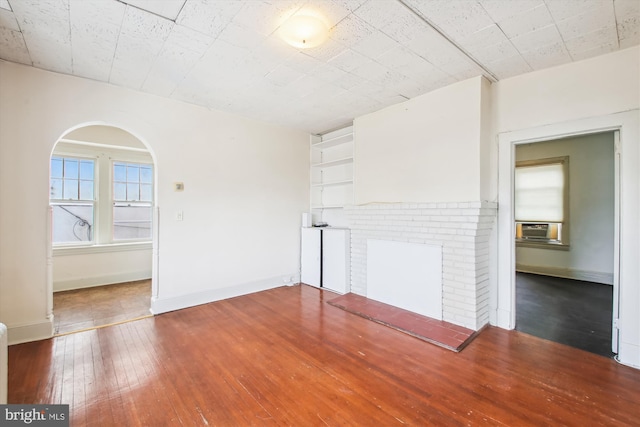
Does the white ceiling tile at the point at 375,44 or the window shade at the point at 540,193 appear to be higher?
the white ceiling tile at the point at 375,44

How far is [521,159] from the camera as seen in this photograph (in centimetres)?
578

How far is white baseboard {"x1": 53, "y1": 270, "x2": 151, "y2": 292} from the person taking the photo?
4447 millimetres

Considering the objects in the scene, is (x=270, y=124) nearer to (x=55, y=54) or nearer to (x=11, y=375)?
(x=55, y=54)

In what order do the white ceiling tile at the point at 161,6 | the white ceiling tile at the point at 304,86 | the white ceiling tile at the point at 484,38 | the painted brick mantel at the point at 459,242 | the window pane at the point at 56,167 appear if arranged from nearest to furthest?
the white ceiling tile at the point at 161,6 < the white ceiling tile at the point at 484,38 < the painted brick mantel at the point at 459,242 < the white ceiling tile at the point at 304,86 < the window pane at the point at 56,167

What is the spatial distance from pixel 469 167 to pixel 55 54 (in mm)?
4116

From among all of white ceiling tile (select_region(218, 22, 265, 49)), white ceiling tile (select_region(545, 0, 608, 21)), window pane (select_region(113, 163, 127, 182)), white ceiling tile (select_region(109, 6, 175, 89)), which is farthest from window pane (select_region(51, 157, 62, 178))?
white ceiling tile (select_region(545, 0, 608, 21))

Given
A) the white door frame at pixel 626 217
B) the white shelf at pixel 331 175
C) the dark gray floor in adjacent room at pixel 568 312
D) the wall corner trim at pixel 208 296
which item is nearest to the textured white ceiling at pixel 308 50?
the white door frame at pixel 626 217

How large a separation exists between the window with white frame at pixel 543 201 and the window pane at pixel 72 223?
8245mm

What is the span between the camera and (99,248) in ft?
15.6

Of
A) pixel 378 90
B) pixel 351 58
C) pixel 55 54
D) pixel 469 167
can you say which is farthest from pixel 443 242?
pixel 55 54

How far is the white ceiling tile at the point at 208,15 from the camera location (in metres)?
1.90

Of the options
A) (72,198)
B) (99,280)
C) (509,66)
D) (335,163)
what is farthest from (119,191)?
(509,66)

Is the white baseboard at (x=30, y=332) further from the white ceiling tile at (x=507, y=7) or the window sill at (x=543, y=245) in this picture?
the window sill at (x=543, y=245)

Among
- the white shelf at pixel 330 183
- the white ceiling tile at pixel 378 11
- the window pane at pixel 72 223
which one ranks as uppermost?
the white ceiling tile at pixel 378 11
